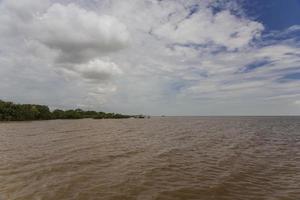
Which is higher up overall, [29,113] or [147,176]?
[29,113]

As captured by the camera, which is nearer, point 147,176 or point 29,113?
point 147,176

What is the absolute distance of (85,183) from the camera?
11.3 m

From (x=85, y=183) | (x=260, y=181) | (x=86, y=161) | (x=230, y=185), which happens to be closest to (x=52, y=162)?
(x=86, y=161)

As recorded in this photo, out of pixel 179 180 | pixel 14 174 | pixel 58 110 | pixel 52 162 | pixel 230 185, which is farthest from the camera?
pixel 58 110

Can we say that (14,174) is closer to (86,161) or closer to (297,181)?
(86,161)

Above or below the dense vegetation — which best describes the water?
below

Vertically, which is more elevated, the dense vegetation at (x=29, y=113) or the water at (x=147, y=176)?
the dense vegetation at (x=29, y=113)

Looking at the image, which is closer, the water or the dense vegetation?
the water

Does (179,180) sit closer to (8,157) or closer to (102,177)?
(102,177)

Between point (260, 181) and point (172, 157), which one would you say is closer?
point (260, 181)

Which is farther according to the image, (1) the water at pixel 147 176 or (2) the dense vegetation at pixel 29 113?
(2) the dense vegetation at pixel 29 113

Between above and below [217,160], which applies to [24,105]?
above

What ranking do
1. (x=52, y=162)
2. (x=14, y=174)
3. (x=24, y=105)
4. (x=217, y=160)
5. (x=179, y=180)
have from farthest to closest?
(x=24, y=105)
(x=217, y=160)
(x=52, y=162)
(x=14, y=174)
(x=179, y=180)

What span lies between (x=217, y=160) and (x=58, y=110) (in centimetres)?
13054
